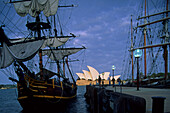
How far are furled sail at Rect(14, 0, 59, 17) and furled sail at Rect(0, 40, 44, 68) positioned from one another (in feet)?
29.7

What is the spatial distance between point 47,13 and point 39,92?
1532cm

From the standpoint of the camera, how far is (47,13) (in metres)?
26.2

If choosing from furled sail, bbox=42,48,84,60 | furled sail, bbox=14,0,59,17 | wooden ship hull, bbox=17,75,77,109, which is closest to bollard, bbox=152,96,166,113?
wooden ship hull, bbox=17,75,77,109

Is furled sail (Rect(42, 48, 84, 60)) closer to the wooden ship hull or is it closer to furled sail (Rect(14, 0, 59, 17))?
furled sail (Rect(14, 0, 59, 17))

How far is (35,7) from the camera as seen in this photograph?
23734 millimetres

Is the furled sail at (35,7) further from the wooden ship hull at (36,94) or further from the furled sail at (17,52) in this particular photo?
the wooden ship hull at (36,94)

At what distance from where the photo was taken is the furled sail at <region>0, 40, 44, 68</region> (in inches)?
575

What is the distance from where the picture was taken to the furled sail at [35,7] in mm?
23720

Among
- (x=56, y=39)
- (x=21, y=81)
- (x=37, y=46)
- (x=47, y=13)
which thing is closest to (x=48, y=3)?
(x=47, y=13)

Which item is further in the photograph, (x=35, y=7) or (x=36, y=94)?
(x=35, y=7)

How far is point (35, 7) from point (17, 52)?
1132cm

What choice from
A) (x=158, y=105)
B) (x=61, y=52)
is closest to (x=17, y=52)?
(x=158, y=105)

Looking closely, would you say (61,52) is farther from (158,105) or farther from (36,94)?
(158,105)

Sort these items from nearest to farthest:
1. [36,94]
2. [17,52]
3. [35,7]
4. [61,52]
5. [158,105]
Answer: [158,105] → [17,52] → [36,94] → [35,7] → [61,52]
